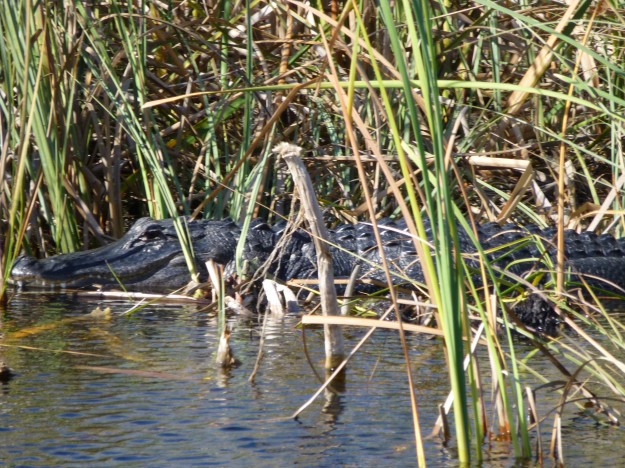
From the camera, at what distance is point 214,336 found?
13.0ft

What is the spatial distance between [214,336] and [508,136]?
292 centimetres

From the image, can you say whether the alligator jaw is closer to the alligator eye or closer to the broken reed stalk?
the alligator eye

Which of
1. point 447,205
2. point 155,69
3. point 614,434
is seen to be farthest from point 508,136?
point 447,205

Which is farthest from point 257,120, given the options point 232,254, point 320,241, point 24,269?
point 320,241

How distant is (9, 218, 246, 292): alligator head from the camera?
5348 millimetres

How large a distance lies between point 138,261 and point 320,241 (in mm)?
3038

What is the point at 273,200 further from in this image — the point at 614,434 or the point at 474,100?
the point at 614,434

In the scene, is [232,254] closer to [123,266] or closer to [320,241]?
[123,266]

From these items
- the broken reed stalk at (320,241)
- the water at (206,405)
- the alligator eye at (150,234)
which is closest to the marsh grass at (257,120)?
the alligator eye at (150,234)

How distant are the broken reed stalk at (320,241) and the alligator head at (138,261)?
101 inches

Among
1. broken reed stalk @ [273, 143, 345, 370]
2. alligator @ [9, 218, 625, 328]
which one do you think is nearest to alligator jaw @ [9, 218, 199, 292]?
alligator @ [9, 218, 625, 328]

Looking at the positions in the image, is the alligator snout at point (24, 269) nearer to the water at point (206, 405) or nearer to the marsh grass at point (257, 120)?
the marsh grass at point (257, 120)

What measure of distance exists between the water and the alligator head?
49.4 inches

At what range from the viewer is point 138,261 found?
575cm
